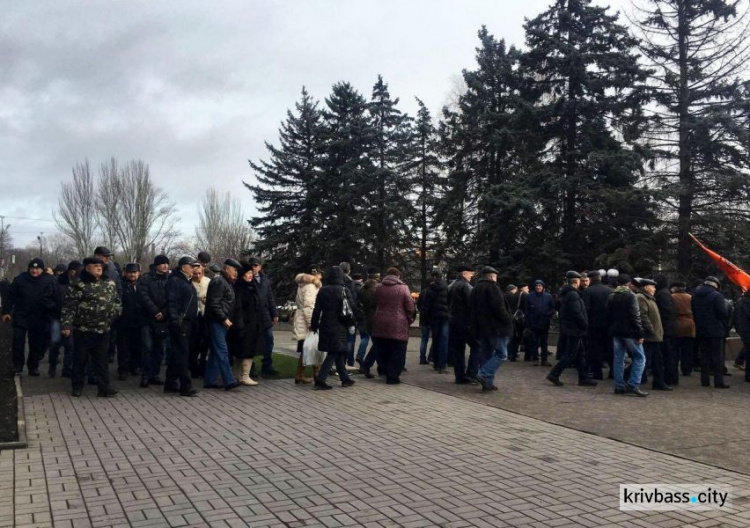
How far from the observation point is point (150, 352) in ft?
34.2

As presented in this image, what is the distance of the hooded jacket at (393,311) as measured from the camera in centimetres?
1088

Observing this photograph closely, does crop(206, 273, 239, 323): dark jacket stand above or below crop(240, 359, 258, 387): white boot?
above

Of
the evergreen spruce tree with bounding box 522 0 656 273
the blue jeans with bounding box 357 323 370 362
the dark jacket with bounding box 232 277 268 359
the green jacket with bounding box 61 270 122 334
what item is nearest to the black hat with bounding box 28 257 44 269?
the green jacket with bounding box 61 270 122 334

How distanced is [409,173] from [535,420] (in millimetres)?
26469

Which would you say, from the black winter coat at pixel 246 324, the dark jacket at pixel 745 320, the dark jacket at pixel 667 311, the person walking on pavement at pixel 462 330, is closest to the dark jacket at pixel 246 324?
the black winter coat at pixel 246 324

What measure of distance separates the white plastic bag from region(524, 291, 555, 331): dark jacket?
571cm

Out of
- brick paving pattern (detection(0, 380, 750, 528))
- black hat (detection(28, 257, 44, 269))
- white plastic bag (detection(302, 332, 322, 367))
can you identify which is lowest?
brick paving pattern (detection(0, 380, 750, 528))

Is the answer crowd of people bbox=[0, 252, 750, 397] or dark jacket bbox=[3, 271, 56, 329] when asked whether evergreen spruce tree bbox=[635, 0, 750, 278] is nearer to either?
crowd of people bbox=[0, 252, 750, 397]

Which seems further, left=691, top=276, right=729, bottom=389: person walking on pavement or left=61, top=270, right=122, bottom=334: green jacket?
left=691, top=276, right=729, bottom=389: person walking on pavement

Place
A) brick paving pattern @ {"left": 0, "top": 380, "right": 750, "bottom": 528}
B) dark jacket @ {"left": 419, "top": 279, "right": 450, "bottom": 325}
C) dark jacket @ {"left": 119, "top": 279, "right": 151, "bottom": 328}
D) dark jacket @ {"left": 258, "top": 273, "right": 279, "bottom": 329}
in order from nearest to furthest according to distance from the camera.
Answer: brick paving pattern @ {"left": 0, "top": 380, "right": 750, "bottom": 528} < dark jacket @ {"left": 258, "top": 273, "right": 279, "bottom": 329} < dark jacket @ {"left": 119, "top": 279, "right": 151, "bottom": 328} < dark jacket @ {"left": 419, "top": 279, "right": 450, "bottom": 325}

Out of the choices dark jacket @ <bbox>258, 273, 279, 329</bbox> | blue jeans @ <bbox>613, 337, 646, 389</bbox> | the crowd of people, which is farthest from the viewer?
dark jacket @ <bbox>258, 273, 279, 329</bbox>

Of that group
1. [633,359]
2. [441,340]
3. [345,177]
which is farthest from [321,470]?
[345,177]

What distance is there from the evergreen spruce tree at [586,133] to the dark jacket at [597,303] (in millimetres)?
10706

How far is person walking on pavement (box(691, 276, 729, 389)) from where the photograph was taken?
11.2 metres
